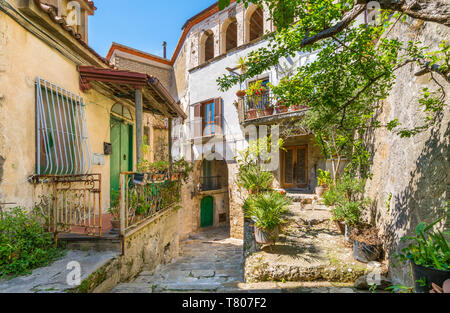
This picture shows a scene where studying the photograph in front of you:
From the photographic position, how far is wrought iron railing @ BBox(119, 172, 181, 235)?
372cm

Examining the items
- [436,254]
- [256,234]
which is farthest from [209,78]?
[436,254]

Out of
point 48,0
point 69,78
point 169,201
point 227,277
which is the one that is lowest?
point 227,277

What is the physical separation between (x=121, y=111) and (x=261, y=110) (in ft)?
21.0

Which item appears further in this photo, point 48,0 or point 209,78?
point 209,78

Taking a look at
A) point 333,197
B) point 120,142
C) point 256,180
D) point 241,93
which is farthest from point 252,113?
point 333,197

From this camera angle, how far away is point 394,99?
424 cm

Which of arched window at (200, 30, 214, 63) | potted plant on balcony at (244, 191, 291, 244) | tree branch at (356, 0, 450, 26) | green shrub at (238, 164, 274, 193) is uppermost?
arched window at (200, 30, 214, 63)

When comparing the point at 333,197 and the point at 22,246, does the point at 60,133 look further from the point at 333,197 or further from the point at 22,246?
the point at 333,197

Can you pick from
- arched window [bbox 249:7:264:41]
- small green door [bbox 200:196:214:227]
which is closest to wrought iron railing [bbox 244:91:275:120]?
arched window [bbox 249:7:264:41]

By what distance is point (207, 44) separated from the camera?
15.0 metres

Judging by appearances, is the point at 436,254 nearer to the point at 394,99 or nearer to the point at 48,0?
the point at 394,99

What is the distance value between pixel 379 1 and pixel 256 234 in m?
4.07

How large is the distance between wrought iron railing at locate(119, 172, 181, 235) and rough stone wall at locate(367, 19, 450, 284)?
14.3 ft

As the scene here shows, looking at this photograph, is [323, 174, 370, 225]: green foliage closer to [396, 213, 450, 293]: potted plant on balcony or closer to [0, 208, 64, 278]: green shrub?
[396, 213, 450, 293]: potted plant on balcony
